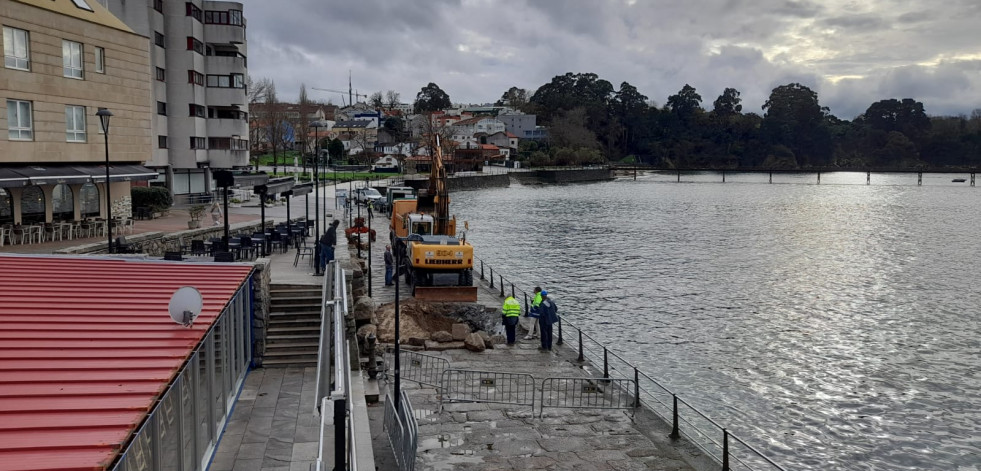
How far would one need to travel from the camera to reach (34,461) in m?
5.80

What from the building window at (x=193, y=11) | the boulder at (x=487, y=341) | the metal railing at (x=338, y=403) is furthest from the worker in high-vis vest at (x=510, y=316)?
the building window at (x=193, y=11)

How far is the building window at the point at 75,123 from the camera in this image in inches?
1117

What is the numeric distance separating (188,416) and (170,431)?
122cm

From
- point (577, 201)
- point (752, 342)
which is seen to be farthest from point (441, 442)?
point (577, 201)

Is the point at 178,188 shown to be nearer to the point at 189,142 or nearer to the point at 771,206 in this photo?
the point at 189,142

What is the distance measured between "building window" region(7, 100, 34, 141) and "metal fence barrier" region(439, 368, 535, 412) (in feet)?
57.0

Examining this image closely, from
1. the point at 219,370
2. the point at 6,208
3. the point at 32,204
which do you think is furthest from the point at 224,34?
the point at 219,370

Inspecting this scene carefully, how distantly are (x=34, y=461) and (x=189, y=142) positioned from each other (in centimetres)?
5172

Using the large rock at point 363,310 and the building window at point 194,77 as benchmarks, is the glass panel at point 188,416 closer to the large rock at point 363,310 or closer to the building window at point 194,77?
the large rock at point 363,310

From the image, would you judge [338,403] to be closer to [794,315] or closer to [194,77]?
[794,315]

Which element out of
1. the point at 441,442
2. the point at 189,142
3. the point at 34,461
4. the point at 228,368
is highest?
the point at 189,142

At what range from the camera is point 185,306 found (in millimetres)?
9672

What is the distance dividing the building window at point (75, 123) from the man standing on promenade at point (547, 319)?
1840 centimetres

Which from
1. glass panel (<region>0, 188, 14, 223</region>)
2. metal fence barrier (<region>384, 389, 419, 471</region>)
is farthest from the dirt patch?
glass panel (<region>0, 188, 14, 223</region>)
